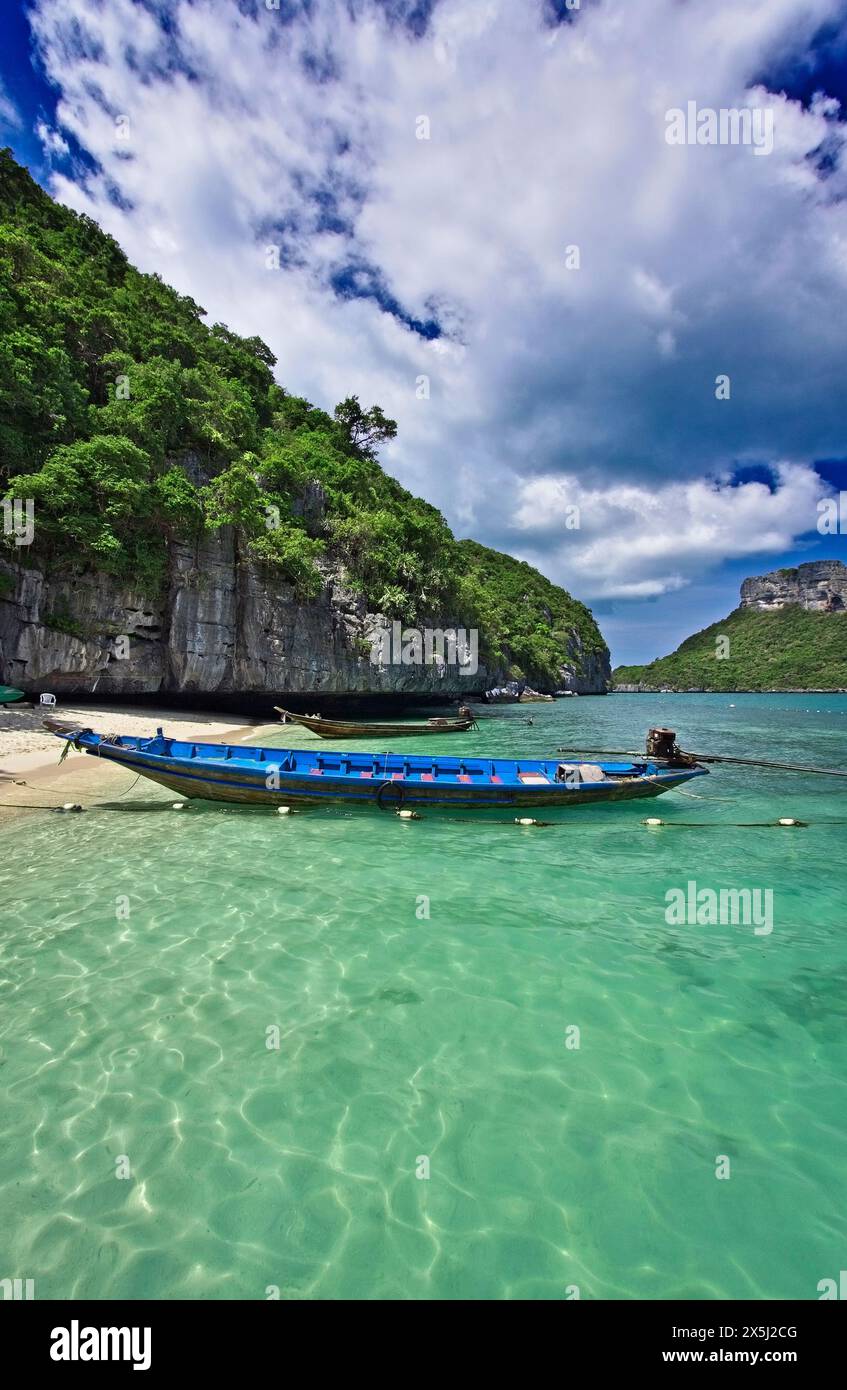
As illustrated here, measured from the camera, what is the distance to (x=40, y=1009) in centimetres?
498

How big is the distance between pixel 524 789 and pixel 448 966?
6949 millimetres

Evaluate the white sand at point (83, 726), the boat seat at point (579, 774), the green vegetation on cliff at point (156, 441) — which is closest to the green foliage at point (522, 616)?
the green vegetation on cliff at point (156, 441)

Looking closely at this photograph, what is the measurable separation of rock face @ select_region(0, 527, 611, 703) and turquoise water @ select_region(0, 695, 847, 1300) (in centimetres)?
2148

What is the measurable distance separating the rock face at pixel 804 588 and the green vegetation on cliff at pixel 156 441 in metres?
139

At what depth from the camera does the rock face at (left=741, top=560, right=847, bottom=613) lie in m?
141

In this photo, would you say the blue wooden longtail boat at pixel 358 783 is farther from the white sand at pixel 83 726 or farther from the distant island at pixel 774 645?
the distant island at pixel 774 645

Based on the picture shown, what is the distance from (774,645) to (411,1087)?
152m

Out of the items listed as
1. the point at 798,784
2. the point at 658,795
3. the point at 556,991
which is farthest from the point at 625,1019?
the point at 798,784

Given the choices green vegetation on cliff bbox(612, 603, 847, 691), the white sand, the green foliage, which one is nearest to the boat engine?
the white sand

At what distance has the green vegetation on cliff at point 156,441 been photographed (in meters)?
24.6

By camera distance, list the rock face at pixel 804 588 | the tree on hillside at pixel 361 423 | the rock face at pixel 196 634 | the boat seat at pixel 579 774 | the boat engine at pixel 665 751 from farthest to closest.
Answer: the rock face at pixel 804 588
the tree on hillside at pixel 361 423
the rock face at pixel 196 634
the boat engine at pixel 665 751
the boat seat at pixel 579 774

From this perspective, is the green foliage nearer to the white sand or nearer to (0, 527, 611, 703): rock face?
(0, 527, 611, 703): rock face

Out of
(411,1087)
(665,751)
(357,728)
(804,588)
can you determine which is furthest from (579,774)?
(804,588)
